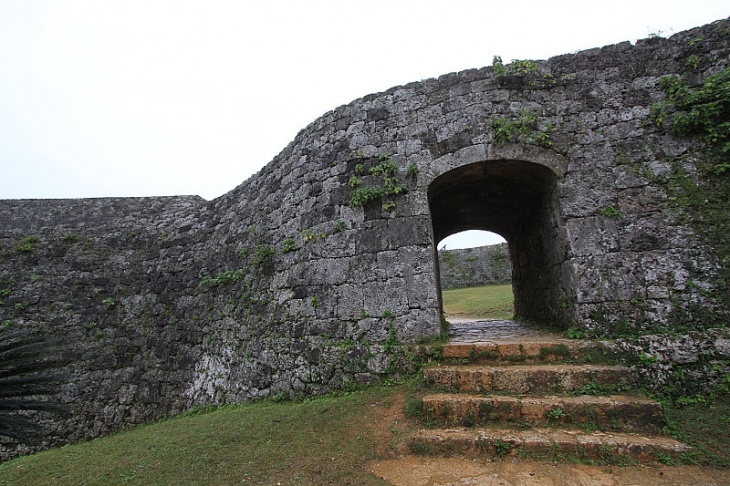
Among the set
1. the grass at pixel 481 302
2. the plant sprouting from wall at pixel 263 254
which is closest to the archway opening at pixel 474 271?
the grass at pixel 481 302

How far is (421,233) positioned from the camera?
5.08 metres

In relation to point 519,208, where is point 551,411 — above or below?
below

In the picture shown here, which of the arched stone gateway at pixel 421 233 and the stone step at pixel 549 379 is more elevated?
the arched stone gateway at pixel 421 233

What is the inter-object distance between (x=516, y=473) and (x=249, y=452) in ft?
8.21

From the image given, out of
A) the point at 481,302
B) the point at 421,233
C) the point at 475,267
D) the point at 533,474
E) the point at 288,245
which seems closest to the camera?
the point at 533,474

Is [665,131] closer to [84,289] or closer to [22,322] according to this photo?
[84,289]

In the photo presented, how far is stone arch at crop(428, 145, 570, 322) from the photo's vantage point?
4.98 metres

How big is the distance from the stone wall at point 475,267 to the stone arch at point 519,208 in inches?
239

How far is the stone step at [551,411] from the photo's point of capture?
3.27 metres

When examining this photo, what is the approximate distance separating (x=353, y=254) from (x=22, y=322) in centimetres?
851

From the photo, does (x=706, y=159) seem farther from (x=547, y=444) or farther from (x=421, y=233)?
(x=547, y=444)

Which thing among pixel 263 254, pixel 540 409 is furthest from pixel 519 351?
pixel 263 254

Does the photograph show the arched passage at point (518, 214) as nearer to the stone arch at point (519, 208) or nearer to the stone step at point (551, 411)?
the stone arch at point (519, 208)

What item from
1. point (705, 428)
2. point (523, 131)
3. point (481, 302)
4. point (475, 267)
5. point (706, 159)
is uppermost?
point (523, 131)
